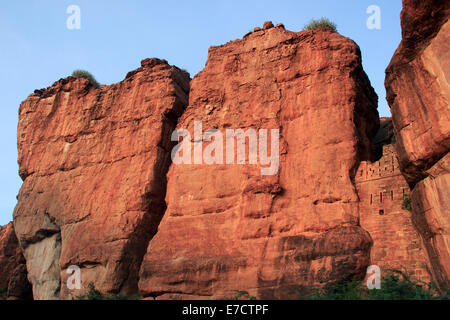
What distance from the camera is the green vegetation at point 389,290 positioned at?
13.4 metres

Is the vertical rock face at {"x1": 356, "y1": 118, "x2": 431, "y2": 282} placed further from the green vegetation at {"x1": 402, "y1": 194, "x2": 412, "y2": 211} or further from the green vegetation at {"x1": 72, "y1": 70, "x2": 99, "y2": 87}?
the green vegetation at {"x1": 72, "y1": 70, "x2": 99, "y2": 87}

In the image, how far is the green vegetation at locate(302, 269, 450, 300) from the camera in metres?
13.4

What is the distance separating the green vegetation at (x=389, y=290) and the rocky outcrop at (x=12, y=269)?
1748cm

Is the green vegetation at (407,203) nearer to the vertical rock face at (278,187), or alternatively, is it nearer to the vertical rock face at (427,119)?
the vertical rock face at (427,119)

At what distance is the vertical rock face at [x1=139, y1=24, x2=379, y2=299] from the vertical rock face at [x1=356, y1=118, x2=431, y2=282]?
0.35 meters

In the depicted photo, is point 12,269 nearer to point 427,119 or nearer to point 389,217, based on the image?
point 389,217

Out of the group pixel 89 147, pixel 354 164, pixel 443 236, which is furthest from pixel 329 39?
pixel 89 147

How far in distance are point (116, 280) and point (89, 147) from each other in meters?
7.39

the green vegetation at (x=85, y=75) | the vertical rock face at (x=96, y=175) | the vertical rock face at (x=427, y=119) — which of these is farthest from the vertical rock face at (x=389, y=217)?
the green vegetation at (x=85, y=75)

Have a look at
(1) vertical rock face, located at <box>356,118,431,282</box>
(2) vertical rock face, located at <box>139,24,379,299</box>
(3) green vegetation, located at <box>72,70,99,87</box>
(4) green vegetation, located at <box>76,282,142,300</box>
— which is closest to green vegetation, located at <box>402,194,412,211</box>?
(1) vertical rock face, located at <box>356,118,431,282</box>

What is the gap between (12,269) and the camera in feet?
94.3

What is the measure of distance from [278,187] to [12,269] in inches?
725

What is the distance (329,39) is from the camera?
19359 millimetres
